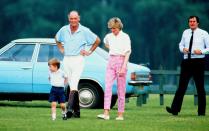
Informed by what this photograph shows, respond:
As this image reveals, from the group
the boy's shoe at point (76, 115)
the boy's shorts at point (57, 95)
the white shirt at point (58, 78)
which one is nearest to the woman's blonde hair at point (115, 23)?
the white shirt at point (58, 78)

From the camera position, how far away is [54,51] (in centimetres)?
2308

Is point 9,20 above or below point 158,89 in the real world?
above

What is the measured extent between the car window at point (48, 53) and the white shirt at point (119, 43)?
5253 millimetres

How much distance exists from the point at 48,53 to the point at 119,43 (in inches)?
218

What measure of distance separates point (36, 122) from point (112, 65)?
205 centimetres

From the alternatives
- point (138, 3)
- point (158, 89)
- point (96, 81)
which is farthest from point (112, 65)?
point (138, 3)

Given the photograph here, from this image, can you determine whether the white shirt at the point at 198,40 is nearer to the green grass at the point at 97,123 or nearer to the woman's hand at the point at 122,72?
the green grass at the point at 97,123

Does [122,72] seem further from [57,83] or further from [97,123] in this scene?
[97,123]

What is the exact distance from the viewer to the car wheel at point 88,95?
22781 mm

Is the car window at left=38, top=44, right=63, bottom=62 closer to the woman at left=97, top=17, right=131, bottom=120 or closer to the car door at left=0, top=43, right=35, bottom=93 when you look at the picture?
the car door at left=0, top=43, right=35, bottom=93

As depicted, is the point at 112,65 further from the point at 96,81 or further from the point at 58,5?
the point at 58,5

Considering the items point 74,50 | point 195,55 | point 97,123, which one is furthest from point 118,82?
point 195,55

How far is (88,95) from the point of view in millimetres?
22812

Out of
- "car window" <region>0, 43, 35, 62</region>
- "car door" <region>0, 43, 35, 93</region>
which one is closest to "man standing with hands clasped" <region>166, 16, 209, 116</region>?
"car door" <region>0, 43, 35, 93</region>
